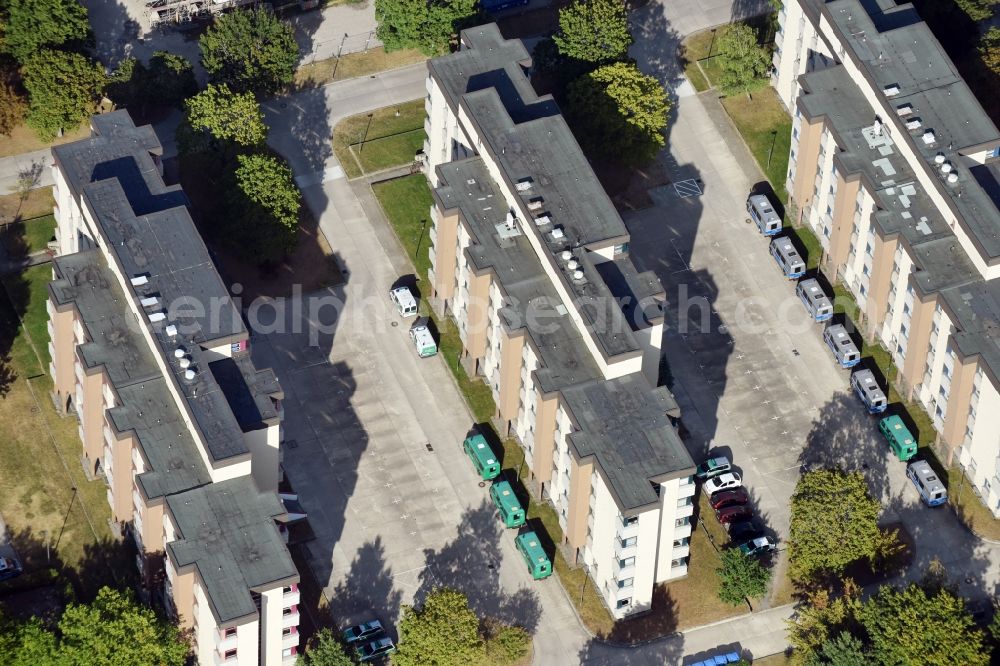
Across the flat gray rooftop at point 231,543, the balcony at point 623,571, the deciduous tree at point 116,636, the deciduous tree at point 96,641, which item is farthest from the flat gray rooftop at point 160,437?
the balcony at point 623,571

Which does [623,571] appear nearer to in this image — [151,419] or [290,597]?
[290,597]

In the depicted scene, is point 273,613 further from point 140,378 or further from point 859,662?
point 859,662

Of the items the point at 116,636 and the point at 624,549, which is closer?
the point at 116,636

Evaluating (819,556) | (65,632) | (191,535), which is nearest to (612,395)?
(819,556)

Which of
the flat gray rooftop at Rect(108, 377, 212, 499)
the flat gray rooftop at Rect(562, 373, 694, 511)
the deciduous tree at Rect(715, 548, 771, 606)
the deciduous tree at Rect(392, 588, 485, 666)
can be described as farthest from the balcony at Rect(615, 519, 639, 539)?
the flat gray rooftop at Rect(108, 377, 212, 499)

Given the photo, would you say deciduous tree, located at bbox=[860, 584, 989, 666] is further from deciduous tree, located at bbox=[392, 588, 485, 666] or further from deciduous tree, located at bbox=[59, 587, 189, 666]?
deciduous tree, located at bbox=[59, 587, 189, 666]

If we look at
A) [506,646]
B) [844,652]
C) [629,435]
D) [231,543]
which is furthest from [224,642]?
[844,652]

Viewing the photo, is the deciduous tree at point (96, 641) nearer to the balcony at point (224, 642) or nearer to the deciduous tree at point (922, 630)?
the balcony at point (224, 642)
